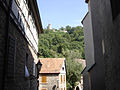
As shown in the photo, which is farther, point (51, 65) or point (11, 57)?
point (51, 65)

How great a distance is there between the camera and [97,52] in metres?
10.3

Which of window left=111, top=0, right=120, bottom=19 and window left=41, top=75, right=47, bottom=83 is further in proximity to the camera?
window left=41, top=75, right=47, bottom=83

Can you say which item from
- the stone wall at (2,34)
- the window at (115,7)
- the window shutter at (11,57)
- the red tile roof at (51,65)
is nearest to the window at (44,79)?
the red tile roof at (51,65)

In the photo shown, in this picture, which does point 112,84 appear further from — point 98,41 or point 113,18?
point 98,41

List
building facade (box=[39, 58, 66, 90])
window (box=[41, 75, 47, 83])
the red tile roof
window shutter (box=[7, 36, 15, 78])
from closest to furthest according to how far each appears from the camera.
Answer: window shutter (box=[7, 36, 15, 78]) → building facade (box=[39, 58, 66, 90]) → window (box=[41, 75, 47, 83]) → the red tile roof

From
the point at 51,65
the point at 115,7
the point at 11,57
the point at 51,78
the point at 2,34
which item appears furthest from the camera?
the point at 51,65

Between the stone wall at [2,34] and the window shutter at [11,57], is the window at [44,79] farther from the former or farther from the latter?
the stone wall at [2,34]

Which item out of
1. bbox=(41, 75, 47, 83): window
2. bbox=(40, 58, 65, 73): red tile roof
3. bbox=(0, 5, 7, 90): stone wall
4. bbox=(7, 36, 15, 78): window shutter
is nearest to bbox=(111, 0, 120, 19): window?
bbox=(0, 5, 7, 90): stone wall

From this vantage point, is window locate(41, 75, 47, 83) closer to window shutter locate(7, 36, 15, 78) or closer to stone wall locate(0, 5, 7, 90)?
window shutter locate(7, 36, 15, 78)

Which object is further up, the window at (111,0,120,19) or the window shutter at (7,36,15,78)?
the window at (111,0,120,19)

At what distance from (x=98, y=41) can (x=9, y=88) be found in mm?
6451

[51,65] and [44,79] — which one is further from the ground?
[51,65]

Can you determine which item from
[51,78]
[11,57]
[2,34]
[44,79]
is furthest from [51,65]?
[2,34]

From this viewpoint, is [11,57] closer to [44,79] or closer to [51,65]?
[44,79]
